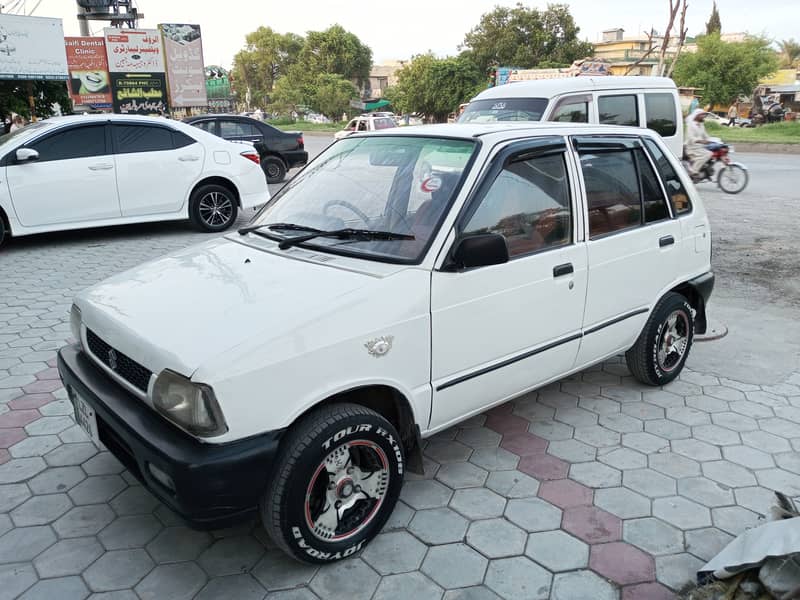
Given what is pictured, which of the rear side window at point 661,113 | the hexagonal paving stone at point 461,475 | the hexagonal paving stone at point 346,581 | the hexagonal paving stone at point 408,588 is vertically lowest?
the hexagonal paving stone at point 408,588

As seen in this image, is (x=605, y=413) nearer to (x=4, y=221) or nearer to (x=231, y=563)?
(x=231, y=563)

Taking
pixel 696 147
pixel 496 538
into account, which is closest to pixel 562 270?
pixel 496 538

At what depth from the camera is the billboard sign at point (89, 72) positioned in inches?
1091

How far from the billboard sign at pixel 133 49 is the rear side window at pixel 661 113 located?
984 inches

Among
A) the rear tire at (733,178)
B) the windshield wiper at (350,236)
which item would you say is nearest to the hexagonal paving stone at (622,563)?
the windshield wiper at (350,236)

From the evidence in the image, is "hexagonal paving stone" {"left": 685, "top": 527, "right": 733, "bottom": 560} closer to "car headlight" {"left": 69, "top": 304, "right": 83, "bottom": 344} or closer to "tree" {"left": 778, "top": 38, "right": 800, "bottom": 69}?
"car headlight" {"left": 69, "top": 304, "right": 83, "bottom": 344}

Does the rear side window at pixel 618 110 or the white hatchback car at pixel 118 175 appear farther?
the rear side window at pixel 618 110

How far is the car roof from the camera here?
8734 millimetres

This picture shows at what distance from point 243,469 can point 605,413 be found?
101 inches

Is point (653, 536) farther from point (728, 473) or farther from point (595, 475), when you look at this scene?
point (728, 473)

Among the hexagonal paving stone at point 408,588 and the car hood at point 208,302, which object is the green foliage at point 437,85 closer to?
the car hood at point 208,302

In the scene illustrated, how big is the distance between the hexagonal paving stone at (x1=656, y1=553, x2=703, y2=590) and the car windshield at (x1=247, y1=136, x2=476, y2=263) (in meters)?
1.65

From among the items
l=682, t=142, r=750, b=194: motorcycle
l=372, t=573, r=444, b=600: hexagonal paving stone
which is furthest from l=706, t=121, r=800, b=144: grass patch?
l=372, t=573, r=444, b=600: hexagonal paving stone

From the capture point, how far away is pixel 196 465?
2262 millimetres
